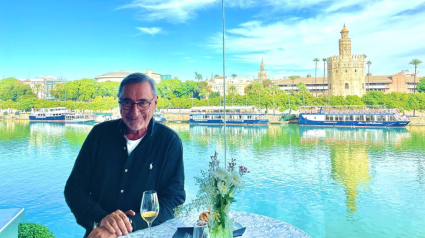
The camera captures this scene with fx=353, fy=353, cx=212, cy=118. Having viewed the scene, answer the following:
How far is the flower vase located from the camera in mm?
901

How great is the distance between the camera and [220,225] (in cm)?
91

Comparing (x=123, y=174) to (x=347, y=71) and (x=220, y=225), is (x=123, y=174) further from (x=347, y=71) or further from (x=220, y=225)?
(x=347, y=71)

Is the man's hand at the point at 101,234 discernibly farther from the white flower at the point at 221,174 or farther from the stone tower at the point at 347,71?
the stone tower at the point at 347,71

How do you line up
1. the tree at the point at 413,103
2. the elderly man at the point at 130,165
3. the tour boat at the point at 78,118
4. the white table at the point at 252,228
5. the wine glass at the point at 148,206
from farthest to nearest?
1. the tour boat at the point at 78,118
2. the tree at the point at 413,103
3. the elderly man at the point at 130,165
4. the white table at the point at 252,228
5. the wine glass at the point at 148,206

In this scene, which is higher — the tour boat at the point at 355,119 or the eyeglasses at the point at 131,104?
the eyeglasses at the point at 131,104

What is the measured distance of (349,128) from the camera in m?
19.1

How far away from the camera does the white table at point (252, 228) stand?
1.09 metres

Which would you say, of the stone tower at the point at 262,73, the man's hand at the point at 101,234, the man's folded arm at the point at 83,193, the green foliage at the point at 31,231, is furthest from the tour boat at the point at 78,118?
the man's hand at the point at 101,234

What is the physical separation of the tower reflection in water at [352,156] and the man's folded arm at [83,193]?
4.81 meters

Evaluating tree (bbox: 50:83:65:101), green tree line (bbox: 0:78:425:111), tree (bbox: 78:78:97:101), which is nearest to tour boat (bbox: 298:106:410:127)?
green tree line (bbox: 0:78:425:111)

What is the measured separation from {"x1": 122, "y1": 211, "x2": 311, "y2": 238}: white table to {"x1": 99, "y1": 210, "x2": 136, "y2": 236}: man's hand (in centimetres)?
9

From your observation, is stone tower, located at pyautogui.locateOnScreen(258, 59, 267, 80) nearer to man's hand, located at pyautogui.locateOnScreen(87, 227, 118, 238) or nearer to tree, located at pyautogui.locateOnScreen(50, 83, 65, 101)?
tree, located at pyautogui.locateOnScreen(50, 83, 65, 101)

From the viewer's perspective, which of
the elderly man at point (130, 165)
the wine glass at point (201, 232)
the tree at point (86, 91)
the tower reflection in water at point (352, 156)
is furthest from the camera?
the tree at point (86, 91)

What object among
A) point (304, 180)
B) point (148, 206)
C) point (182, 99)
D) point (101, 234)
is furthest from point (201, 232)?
point (182, 99)
